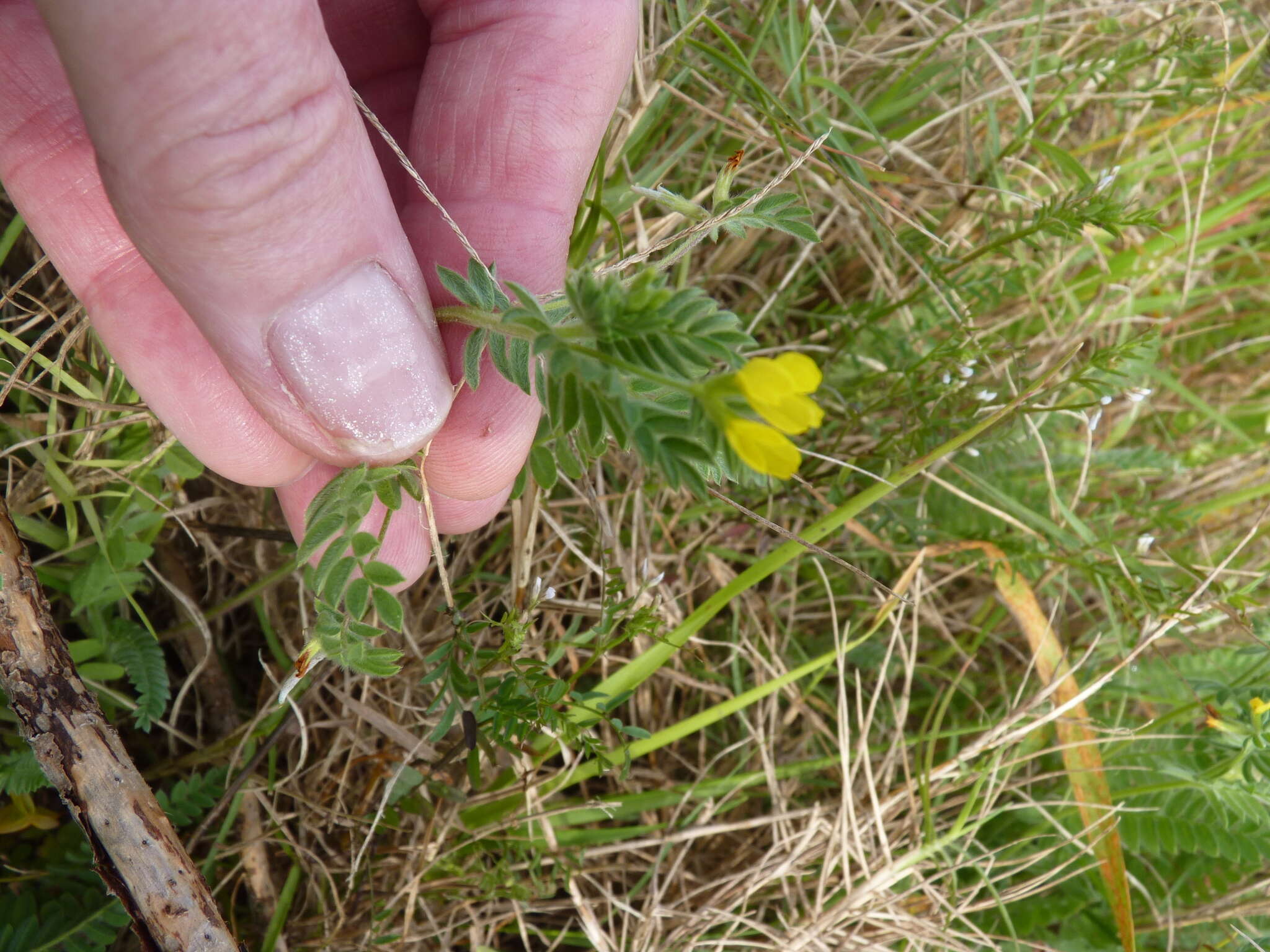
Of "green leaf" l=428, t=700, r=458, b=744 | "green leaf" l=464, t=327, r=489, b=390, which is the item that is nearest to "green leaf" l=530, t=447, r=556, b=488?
"green leaf" l=464, t=327, r=489, b=390

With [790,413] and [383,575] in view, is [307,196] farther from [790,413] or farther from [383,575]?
[790,413]

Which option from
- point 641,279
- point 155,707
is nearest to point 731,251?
point 641,279

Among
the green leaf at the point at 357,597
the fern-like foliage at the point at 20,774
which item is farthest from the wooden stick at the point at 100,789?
the green leaf at the point at 357,597

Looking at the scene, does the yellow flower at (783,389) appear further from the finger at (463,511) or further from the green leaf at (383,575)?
the finger at (463,511)

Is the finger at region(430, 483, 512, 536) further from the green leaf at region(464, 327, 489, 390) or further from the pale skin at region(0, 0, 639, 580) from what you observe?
the green leaf at region(464, 327, 489, 390)

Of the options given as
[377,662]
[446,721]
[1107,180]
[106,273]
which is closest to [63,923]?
[446,721]

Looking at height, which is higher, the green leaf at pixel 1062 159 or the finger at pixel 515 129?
the finger at pixel 515 129

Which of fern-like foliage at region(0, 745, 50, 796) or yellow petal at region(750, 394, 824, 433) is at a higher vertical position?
yellow petal at region(750, 394, 824, 433)
